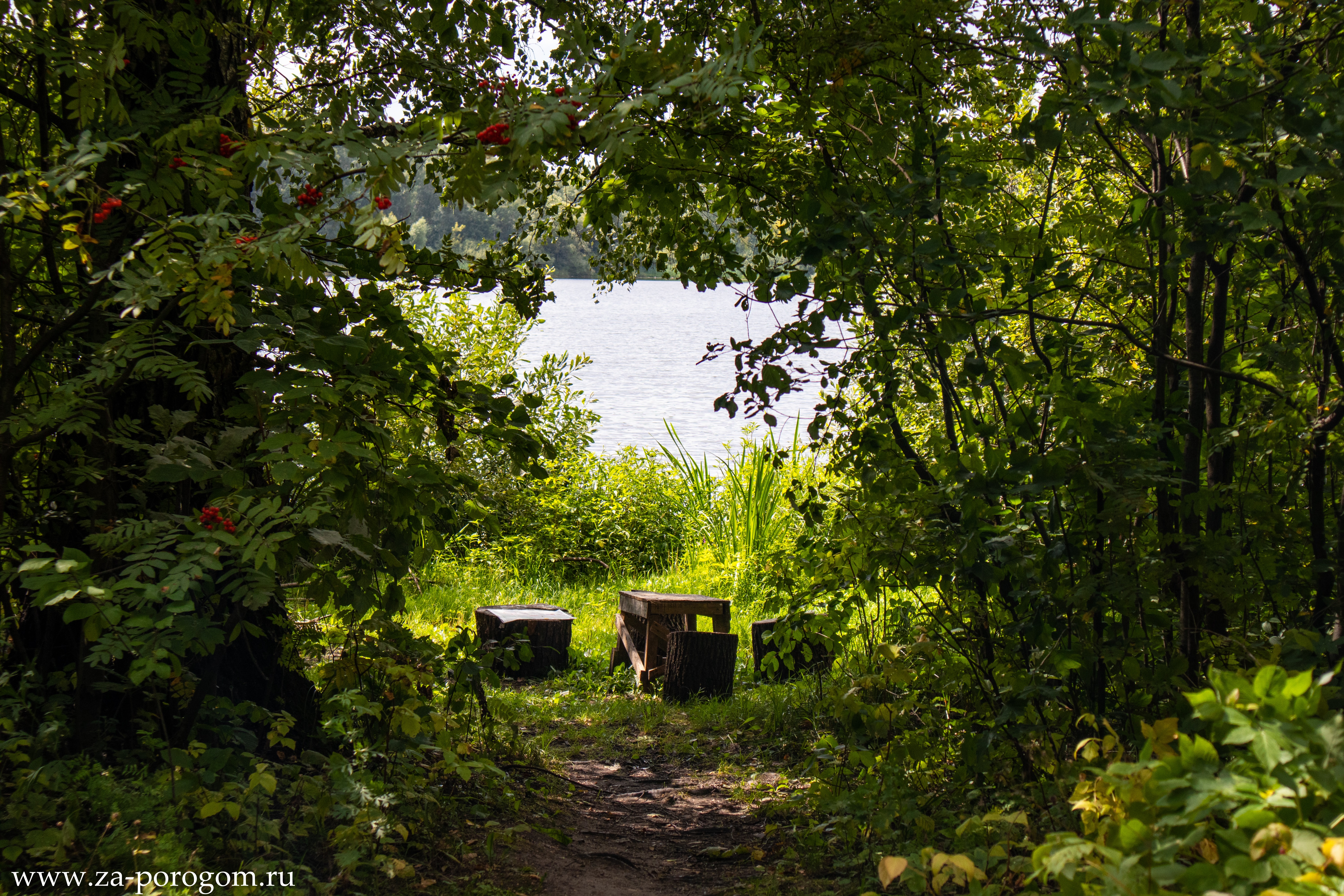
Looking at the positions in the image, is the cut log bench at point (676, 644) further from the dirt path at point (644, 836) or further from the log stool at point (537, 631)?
the dirt path at point (644, 836)

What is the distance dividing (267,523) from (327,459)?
338 millimetres

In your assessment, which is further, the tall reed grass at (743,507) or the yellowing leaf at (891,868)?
the tall reed grass at (743,507)

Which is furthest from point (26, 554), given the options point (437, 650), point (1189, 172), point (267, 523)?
point (1189, 172)

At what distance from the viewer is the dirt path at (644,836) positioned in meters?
3.38

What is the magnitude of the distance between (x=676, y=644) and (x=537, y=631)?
112 centimetres

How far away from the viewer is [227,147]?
2555mm

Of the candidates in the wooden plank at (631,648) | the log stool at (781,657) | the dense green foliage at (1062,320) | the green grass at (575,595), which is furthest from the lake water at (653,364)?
the wooden plank at (631,648)

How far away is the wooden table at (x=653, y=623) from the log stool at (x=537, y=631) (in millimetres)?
440

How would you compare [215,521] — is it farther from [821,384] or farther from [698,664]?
[698,664]

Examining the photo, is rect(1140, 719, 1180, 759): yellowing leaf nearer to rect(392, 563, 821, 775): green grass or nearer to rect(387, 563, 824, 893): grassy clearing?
rect(387, 563, 824, 893): grassy clearing

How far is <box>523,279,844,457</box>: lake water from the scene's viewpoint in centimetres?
1289

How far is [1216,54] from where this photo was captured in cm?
244

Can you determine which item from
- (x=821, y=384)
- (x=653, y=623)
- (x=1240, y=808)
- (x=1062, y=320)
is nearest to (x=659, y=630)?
(x=653, y=623)

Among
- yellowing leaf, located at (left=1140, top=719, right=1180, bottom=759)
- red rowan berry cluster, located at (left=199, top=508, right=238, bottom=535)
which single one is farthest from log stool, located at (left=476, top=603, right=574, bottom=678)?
yellowing leaf, located at (left=1140, top=719, right=1180, bottom=759)
